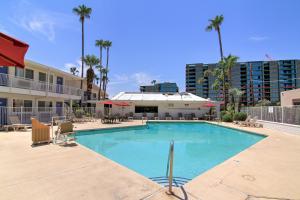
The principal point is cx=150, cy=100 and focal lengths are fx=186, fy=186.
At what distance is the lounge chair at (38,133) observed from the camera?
842 cm

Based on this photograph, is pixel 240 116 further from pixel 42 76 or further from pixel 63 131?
pixel 42 76

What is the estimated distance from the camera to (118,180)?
14.5 ft

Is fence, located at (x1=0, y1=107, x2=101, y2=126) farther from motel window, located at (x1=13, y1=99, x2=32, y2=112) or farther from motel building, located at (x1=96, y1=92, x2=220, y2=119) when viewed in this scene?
motel building, located at (x1=96, y1=92, x2=220, y2=119)

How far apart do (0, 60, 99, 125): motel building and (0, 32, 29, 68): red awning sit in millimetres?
14562

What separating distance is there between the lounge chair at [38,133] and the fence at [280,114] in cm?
1648

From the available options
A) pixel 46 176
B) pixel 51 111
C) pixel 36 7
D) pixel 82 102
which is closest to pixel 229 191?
pixel 46 176

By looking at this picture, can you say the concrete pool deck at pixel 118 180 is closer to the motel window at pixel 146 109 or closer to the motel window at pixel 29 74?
the motel window at pixel 29 74

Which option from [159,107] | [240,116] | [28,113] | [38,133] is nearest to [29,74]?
[28,113]

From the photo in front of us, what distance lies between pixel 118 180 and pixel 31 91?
54.1 ft

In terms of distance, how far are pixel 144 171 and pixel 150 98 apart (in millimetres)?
24596

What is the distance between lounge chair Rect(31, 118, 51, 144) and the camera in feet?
27.6

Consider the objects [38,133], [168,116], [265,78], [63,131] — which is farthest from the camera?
[265,78]

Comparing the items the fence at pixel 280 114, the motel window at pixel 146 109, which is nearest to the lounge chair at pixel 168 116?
the motel window at pixel 146 109

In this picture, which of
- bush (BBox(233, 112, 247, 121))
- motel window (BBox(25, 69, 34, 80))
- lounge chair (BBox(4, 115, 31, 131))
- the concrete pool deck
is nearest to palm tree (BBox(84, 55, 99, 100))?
motel window (BBox(25, 69, 34, 80))
